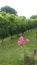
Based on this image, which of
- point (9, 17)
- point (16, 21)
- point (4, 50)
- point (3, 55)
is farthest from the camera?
point (16, 21)

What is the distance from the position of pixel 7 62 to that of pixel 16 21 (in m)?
7.63

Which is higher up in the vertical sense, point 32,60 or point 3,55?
point 32,60

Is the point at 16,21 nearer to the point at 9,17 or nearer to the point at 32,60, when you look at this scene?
the point at 9,17

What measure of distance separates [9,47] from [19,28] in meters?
4.53

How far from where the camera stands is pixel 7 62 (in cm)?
1182

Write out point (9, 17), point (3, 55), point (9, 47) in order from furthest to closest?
point (9, 17) → point (9, 47) → point (3, 55)

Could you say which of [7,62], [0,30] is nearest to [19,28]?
[0,30]

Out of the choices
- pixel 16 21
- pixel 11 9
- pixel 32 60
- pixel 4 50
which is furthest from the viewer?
pixel 11 9

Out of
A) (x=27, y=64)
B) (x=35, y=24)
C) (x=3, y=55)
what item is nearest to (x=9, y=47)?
(x=3, y=55)

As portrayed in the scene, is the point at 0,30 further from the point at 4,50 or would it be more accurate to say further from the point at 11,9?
the point at 11,9

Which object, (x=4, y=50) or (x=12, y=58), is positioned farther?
(x=4, y=50)

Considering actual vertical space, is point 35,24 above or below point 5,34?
below

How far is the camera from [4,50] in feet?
47.4

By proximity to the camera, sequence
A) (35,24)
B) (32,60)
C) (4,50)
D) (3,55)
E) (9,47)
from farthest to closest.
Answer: (35,24) < (9,47) < (4,50) < (3,55) < (32,60)
